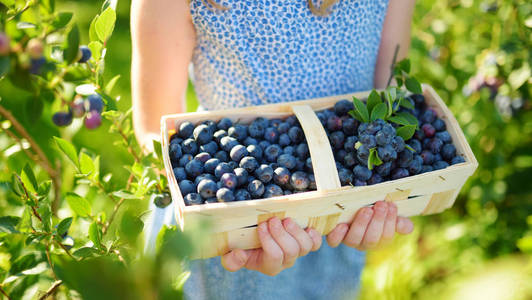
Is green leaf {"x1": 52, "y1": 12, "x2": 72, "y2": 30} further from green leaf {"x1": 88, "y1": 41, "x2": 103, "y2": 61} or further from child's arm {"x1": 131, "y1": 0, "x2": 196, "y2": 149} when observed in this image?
child's arm {"x1": 131, "y1": 0, "x2": 196, "y2": 149}

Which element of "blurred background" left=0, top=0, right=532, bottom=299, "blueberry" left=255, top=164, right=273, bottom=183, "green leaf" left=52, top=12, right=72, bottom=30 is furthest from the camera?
"blurred background" left=0, top=0, right=532, bottom=299

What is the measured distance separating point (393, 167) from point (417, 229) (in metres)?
1.25

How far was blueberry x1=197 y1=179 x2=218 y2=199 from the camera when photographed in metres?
0.71

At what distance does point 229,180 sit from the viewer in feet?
2.35

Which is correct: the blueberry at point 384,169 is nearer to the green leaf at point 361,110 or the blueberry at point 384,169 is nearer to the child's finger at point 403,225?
the green leaf at point 361,110

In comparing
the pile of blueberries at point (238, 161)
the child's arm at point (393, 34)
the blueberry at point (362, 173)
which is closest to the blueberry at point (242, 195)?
the pile of blueberries at point (238, 161)

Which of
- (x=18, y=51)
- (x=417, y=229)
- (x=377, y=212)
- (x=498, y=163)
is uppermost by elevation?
(x=18, y=51)

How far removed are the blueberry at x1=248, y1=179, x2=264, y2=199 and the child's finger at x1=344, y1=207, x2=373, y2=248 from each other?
24cm

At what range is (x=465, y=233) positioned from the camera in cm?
173

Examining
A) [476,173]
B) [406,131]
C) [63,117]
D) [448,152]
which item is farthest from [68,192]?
[476,173]

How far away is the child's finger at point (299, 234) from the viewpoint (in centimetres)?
78

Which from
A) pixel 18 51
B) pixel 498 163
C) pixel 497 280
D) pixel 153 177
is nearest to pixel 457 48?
pixel 498 163

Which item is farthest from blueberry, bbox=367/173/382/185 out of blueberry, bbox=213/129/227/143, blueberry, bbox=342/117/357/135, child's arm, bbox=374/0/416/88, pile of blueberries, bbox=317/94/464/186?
child's arm, bbox=374/0/416/88

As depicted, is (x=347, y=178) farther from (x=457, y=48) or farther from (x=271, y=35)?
(x=457, y=48)
